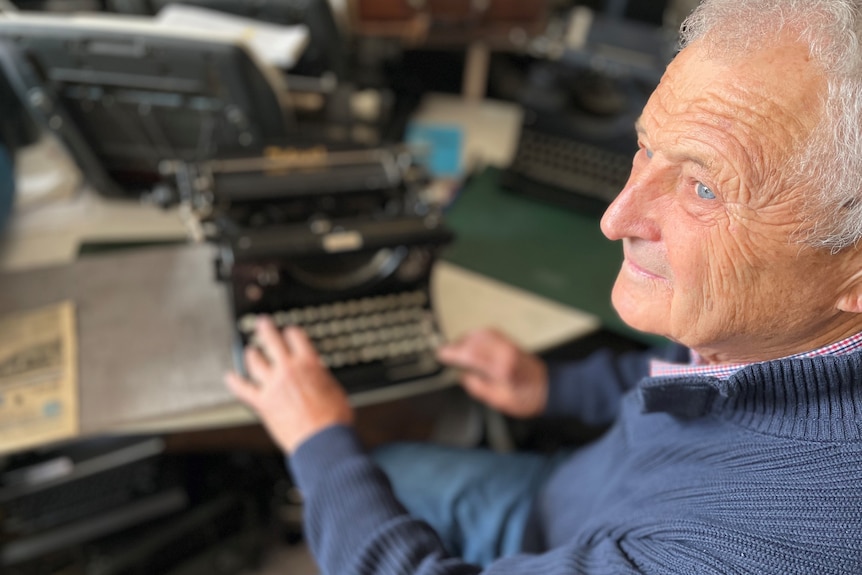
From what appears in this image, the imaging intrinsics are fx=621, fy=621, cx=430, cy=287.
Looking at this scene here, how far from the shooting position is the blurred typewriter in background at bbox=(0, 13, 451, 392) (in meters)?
1.11

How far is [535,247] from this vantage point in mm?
1492

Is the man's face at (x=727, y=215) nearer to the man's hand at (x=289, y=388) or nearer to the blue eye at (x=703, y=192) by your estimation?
the blue eye at (x=703, y=192)

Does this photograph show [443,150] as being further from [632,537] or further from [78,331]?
[632,537]

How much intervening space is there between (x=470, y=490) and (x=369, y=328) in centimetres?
36

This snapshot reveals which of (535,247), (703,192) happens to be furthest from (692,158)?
(535,247)

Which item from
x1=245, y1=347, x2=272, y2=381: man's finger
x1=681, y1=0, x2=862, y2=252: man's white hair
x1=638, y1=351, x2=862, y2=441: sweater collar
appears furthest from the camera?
x1=245, y1=347, x2=272, y2=381: man's finger

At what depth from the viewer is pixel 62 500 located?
135 cm

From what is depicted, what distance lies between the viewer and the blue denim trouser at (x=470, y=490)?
3.67 ft

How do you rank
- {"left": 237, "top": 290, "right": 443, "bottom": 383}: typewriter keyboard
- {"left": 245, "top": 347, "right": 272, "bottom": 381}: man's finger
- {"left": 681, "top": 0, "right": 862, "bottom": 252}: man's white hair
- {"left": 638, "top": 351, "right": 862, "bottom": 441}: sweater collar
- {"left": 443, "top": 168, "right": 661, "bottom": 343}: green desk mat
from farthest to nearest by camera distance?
{"left": 443, "top": 168, "right": 661, "bottom": 343}: green desk mat → {"left": 237, "top": 290, "right": 443, "bottom": 383}: typewriter keyboard → {"left": 245, "top": 347, "right": 272, "bottom": 381}: man's finger → {"left": 638, "top": 351, "right": 862, "bottom": 441}: sweater collar → {"left": 681, "top": 0, "right": 862, "bottom": 252}: man's white hair

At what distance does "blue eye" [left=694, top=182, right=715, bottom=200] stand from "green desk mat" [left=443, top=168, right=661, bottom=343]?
0.73 m

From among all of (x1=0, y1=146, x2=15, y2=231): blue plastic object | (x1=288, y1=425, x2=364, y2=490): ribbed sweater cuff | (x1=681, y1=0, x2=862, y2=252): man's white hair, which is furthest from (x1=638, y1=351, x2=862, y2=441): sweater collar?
(x1=0, y1=146, x2=15, y2=231): blue plastic object

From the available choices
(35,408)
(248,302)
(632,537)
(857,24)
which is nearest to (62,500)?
(35,408)

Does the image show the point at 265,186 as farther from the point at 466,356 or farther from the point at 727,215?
the point at 727,215

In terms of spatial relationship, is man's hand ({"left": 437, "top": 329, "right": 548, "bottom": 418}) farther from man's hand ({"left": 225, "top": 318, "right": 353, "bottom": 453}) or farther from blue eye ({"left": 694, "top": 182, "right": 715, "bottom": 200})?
blue eye ({"left": 694, "top": 182, "right": 715, "bottom": 200})
